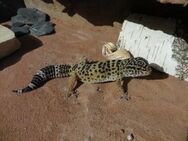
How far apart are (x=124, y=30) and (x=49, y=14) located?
6.70 feet

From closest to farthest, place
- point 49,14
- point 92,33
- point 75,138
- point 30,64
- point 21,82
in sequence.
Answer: point 75,138 < point 21,82 < point 30,64 < point 92,33 < point 49,14

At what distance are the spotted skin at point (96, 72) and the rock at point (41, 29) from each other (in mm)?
1444

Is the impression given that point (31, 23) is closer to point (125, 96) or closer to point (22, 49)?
point (22, 49)

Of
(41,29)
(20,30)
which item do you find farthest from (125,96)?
(20,30)

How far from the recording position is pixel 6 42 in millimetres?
6281

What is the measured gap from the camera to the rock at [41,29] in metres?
7.21

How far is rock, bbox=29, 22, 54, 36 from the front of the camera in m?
7.21

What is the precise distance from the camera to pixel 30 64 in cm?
632

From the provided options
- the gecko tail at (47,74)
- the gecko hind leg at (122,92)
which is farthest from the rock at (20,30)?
the gecko hind leg at (122,92)

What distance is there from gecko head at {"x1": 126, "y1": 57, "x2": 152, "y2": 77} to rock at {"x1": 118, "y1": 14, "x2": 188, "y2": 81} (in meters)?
0.50

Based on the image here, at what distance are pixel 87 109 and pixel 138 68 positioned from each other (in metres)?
0.97

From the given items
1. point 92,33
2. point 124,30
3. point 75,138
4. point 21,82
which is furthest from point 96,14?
point 75,138

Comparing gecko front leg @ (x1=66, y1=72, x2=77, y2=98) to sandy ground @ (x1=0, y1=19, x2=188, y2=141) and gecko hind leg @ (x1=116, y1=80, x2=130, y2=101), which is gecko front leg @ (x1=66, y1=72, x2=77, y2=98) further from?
gecko hind leg @ (x1=116, y1=80, x2=130, y2=101)

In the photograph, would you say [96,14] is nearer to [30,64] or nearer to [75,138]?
[30,64]
